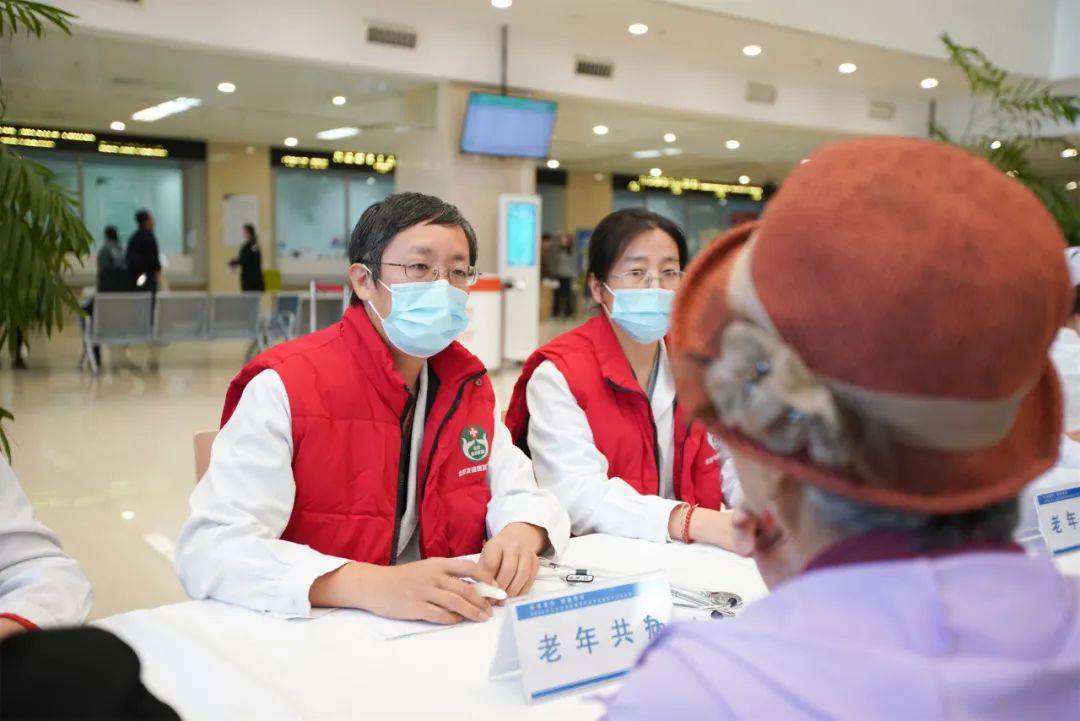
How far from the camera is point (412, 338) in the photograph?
6.55 ft

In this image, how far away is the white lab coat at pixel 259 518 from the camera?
149 centimetres

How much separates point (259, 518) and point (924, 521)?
4.25 ft

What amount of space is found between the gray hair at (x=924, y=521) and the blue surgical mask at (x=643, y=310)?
1.81 meters

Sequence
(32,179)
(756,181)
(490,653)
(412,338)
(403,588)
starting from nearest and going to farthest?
(490,653)
(403,588)
(412,338)
(32,179)
(756,181)

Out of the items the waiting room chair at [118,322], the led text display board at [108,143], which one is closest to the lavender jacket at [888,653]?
the waiting room chair at [118,322]

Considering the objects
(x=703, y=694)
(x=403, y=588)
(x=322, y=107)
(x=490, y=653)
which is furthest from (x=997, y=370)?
(x=322, y=107)

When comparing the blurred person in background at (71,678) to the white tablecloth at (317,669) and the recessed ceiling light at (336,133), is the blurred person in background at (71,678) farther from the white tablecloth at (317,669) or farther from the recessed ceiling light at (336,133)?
the recessed ceiling light at (336,133)

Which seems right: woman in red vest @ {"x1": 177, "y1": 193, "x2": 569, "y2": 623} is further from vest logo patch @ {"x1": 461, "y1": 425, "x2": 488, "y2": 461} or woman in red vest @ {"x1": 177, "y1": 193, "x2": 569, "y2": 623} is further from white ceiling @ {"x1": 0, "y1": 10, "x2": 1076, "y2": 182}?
white ceiling @ {"x1": 0, "y1": 10, "x2": 1076, "y2": 182}

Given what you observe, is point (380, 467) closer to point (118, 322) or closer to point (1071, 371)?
point (1071, 371)

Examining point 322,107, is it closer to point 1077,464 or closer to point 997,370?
point 1077,464

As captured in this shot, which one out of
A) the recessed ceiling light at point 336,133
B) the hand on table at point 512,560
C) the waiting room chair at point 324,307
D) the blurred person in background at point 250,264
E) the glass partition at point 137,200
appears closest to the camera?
the hand on table at point 512,560

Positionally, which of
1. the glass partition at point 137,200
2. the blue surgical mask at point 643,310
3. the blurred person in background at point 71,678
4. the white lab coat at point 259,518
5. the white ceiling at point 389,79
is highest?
the white ceiling at point 389,79

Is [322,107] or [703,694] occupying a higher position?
[322,107]

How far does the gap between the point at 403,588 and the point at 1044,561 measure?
1.01 metres
